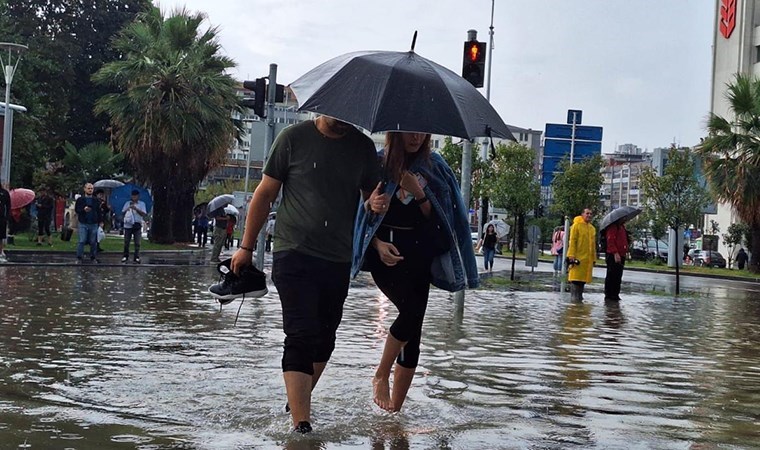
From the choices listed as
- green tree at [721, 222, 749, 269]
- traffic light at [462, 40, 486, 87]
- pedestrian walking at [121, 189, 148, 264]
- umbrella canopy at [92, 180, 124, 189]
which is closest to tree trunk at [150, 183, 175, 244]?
umbrella canopy at [92, 180, 124, 189]

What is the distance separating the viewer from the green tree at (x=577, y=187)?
44531 millimetres

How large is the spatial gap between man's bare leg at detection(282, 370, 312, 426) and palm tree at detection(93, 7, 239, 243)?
32.9 metres

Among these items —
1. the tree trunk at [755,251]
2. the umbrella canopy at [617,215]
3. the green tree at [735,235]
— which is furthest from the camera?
the green tree at [735,235]

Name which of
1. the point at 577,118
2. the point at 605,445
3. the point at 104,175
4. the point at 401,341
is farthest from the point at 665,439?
the point at 104,175

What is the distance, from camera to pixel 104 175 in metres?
45.7

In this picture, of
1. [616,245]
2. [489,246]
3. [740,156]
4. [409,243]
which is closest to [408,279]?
[409,243]

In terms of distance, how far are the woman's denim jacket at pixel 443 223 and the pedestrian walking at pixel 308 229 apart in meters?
0.35

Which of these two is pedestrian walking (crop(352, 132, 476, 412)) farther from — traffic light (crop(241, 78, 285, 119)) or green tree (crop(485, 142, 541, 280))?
green tree (crop(485, 142, 541, 280))

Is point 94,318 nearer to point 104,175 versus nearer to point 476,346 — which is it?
point 476,346

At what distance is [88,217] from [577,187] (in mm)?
25692

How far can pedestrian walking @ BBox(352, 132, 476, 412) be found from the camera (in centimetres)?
597

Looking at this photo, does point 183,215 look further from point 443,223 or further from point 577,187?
point 443,223

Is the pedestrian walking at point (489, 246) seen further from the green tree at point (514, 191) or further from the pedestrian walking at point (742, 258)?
the pedestrian walking at point (742, 258)

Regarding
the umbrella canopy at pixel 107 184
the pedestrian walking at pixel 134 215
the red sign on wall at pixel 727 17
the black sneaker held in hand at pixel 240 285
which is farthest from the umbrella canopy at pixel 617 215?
the red sign on wall at pixel 727 17
